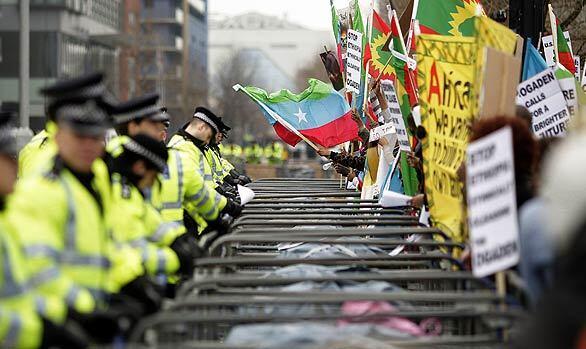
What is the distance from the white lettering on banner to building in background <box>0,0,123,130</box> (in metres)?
50.5

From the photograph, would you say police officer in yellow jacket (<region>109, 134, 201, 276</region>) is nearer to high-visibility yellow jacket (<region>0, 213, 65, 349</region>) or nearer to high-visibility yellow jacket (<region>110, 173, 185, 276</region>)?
high-visibility yellow jacket (<region>110, 173, 185, 276</region>)

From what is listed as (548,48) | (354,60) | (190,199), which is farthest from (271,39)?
(190,199)

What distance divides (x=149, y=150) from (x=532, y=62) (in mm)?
4941

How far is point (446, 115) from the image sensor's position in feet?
28.9

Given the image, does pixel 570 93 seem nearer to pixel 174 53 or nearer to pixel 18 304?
pixel 18 304

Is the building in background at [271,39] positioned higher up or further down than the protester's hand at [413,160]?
higher up

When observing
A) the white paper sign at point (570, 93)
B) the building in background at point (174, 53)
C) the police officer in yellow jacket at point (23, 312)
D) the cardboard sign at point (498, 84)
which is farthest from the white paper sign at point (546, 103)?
the building in background at point (174, 53)

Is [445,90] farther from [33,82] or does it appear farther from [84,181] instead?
[33,82]

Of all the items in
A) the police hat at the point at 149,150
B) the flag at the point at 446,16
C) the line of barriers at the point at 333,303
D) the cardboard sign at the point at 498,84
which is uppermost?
the flag at the point at 446,16

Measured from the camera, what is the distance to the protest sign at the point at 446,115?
854cm

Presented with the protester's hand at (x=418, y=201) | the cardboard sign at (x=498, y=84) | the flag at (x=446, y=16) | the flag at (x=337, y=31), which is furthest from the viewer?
the flag at (x=337, y=31)

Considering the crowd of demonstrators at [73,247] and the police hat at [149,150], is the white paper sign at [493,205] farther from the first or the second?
the police hat at [149,150]

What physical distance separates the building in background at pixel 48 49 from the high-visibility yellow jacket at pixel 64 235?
185ft

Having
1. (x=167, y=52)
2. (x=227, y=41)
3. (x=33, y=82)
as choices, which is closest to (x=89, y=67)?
(x=33, y=82)
